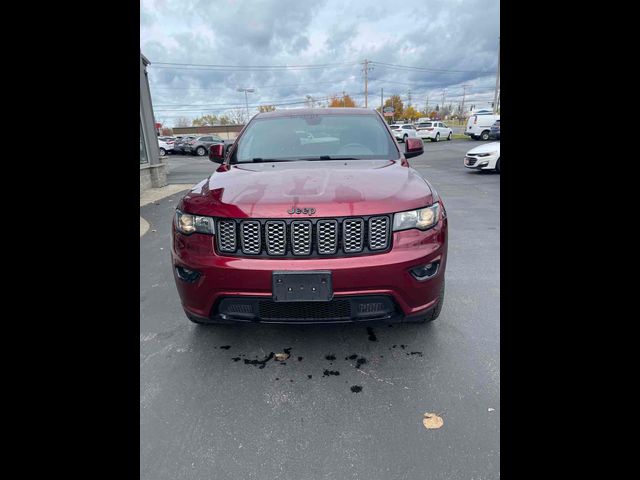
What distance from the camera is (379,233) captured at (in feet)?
6.38

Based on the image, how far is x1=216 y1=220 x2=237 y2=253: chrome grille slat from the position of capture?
1.98 metres

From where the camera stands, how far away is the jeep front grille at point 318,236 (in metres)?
1.91

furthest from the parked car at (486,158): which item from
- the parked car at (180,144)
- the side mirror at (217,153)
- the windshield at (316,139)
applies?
the parked car at (180,144)

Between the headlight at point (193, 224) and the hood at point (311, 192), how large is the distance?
4cm

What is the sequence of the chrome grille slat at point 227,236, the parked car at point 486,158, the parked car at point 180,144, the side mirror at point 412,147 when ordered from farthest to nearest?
the parked car at point 180,144
the parked car at point 486,158
the side mirror at point 412,147
the chrome grille slat at point 227,236

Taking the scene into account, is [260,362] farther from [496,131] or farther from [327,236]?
[496,131]

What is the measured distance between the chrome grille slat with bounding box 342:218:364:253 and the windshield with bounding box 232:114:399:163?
3.87 ft

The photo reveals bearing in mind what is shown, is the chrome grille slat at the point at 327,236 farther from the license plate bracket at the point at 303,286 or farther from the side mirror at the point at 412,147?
the side mirror at the point at 412,147

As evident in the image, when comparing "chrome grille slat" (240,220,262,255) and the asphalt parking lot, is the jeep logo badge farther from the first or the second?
the asphalt parking lot

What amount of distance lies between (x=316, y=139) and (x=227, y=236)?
1709 millimetres

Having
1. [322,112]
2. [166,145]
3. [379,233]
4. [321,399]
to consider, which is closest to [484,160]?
[322,112]

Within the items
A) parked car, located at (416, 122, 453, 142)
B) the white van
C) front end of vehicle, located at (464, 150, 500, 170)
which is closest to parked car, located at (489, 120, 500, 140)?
the white van
